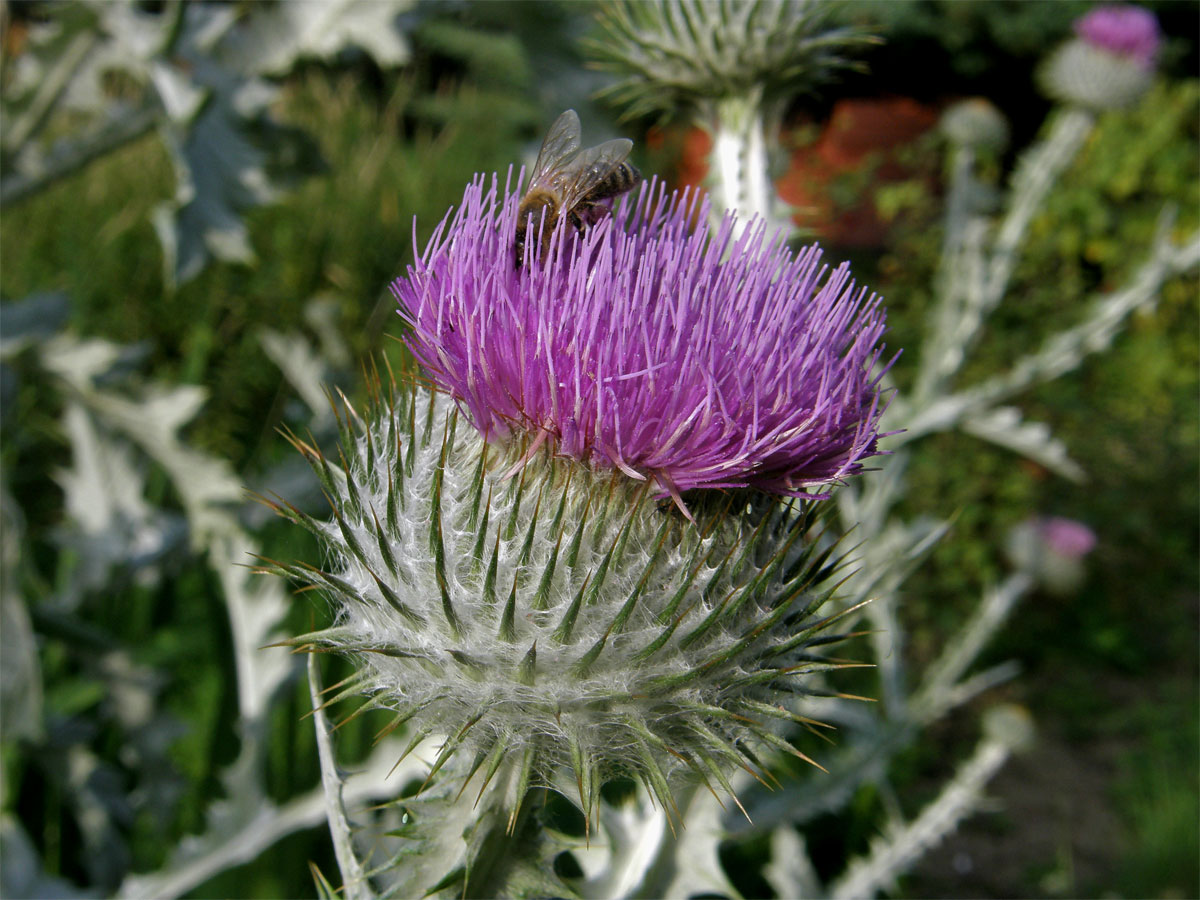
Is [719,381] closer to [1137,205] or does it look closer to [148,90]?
[148,90]

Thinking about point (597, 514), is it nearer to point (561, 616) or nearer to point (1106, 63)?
point (561, 616)

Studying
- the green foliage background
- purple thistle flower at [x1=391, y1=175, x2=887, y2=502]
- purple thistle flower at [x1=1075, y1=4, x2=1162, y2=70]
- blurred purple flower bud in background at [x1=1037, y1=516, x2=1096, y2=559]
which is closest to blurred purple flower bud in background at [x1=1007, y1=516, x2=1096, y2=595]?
blurred purple flower bud in background at [x1=1037, y1=516, x2=1096, y2=559]

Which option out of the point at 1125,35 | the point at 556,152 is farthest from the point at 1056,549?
the point at 556,152

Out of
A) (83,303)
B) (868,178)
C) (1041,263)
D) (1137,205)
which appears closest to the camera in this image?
(83,303)

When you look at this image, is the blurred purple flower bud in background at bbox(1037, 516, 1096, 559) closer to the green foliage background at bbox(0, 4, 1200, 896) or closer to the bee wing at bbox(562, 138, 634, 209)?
the green foliage background at bbox(0, 4, 1200, 896)

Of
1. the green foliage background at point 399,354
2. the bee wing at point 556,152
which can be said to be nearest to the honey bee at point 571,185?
the bee wing at point 556,152

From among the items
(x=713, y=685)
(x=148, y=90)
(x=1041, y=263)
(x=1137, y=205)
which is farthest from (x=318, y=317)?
(x=1137, y=205)
